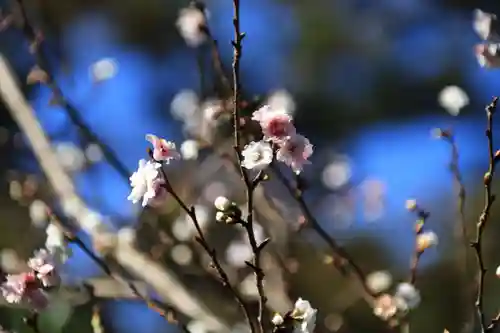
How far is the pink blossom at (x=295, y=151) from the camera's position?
32.5 inches

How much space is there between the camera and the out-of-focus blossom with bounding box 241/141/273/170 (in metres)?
0.80

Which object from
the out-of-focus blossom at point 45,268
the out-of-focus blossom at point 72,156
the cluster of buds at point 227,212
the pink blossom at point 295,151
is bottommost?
the cluster of buds at point 227,212

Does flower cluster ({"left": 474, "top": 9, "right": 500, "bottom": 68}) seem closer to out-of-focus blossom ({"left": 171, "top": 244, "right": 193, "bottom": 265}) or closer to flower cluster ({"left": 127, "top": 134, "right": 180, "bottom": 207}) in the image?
flower cluster ({"left": 127, "top": 134, "right": 180, "bottom": 207})

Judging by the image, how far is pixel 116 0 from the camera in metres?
4.52

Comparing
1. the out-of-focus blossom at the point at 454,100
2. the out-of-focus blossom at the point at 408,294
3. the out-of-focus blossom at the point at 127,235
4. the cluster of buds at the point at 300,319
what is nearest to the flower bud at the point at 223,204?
the cluster of buds at the point at 300,319

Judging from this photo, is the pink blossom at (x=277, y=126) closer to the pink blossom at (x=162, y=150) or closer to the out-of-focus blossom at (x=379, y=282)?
the pink blossom at (x=162, y=150)

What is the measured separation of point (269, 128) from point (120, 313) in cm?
126

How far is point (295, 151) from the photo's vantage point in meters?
0.83

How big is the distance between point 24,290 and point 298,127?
71 cm

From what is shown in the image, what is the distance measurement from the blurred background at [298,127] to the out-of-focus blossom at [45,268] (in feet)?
0.95

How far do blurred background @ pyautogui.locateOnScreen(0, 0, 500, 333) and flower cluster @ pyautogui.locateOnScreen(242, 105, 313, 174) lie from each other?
0.51m

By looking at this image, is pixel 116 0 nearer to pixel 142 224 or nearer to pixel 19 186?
pixel 19 186

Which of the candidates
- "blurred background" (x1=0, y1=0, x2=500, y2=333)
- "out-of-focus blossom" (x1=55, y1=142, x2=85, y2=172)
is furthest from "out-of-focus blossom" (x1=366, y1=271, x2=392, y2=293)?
"out-of-focus blossom" (x1=55, y1=142, x2=85, y2=172)

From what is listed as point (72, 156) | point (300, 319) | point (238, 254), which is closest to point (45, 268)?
point (300, 319)
